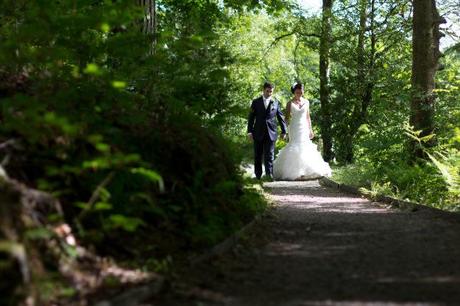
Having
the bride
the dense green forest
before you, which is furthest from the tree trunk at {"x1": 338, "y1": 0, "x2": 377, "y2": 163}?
the dense green forest

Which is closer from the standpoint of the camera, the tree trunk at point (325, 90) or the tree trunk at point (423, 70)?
the tree trunk at point (423, 70)

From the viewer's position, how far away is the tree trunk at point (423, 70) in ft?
48.8

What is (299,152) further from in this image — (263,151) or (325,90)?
(325,90)

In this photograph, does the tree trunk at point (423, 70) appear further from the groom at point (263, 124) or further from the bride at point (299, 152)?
the bride at point (299, 152)

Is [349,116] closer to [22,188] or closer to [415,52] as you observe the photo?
[415,52]

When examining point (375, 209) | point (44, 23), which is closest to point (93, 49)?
point (44, 23)

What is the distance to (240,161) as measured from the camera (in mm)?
8922

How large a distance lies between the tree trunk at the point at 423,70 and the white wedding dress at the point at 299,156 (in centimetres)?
408

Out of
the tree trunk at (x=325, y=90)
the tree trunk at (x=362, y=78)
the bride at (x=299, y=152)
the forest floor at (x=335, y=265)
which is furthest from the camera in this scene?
the tree trunk at (x=325, y=90)

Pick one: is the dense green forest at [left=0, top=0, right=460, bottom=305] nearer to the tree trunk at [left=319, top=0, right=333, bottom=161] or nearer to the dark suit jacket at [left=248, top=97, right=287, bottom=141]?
the dark suit jacket at [left=248, top=97, right=287, bottom=141]

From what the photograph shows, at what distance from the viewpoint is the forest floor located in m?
4.89

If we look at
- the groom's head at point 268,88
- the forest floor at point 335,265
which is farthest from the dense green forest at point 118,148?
the groom's head at point 268,88

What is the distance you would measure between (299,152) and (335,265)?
1275 centimetres

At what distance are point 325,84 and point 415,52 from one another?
10935mm
